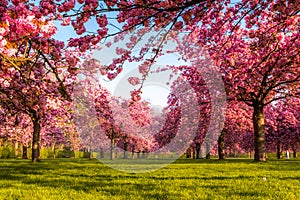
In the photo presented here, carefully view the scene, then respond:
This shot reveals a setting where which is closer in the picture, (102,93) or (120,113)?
(102,93)

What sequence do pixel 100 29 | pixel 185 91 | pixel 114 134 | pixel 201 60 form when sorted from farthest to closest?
pixel 114 134 → pixel 185 91 → pixel 201 60 → pixel 100 29

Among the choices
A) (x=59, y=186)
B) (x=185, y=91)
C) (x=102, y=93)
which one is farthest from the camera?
(x=102, y=93)

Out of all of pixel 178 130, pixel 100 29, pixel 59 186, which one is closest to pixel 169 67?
pixel 178 130

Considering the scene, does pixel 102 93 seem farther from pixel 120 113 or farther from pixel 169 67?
pixel 120 113

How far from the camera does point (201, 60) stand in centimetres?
2214

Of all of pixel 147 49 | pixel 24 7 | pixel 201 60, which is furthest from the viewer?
pixel 201 60

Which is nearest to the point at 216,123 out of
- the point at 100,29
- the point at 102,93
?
the point at 102,93

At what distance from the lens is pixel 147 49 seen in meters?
7.03

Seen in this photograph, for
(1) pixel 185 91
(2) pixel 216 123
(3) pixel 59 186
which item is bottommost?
(3) pixel 59 186

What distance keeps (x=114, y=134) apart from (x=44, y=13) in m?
35.1

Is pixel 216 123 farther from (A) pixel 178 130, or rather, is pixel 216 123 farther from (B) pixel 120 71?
(B) pixel 120 71

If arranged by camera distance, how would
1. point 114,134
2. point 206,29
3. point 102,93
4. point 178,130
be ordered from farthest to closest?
1. point 114,134
2. point 178,130
3. point 102,93
4. point 206,29

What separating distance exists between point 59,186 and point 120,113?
31.7 metres

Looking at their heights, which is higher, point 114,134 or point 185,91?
point 185,91
